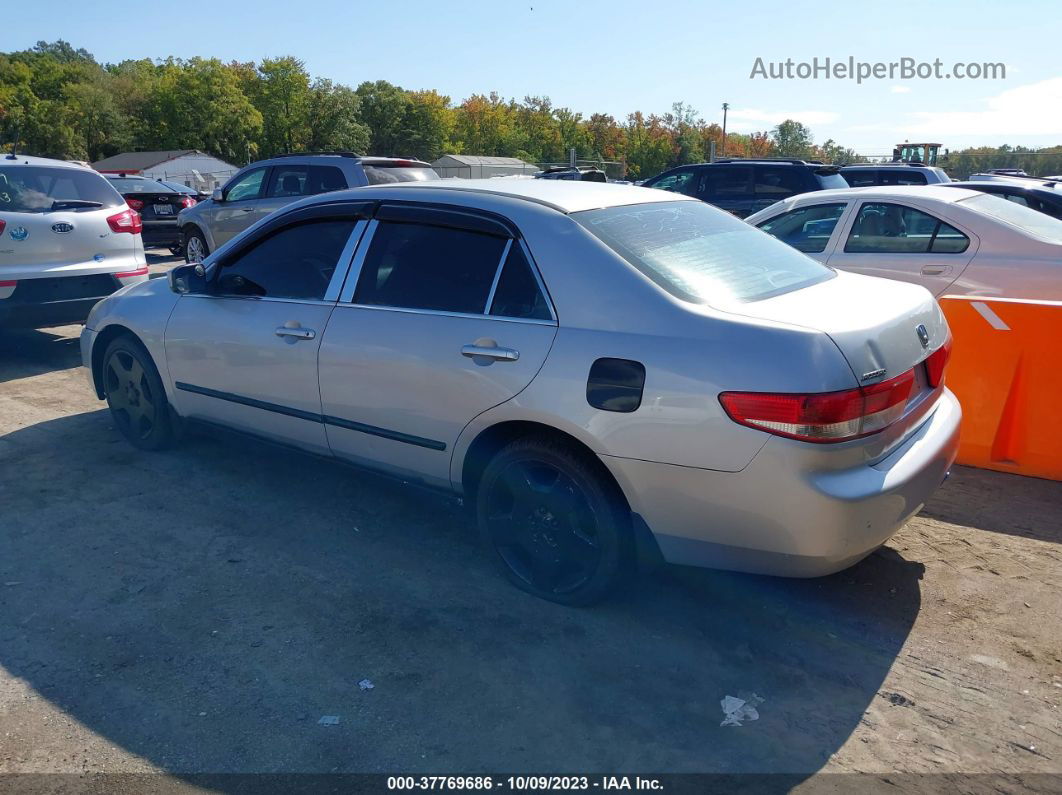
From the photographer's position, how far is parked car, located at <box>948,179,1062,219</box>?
345 inches

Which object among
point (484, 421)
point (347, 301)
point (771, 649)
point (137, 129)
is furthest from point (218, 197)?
point (137, 129)

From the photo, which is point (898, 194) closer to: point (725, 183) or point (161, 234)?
point (725, 183)

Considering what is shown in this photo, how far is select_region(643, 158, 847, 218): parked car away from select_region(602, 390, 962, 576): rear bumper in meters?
9.84

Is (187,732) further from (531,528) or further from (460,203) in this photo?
(460,203)

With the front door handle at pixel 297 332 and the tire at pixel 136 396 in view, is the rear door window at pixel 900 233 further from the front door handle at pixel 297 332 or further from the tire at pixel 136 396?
the tire at pixel 136 396

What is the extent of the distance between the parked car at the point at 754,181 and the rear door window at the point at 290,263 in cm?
919

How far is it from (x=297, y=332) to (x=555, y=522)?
A: 5.67 ft

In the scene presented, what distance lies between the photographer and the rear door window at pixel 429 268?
384 centimetres

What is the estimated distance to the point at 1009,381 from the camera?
5.27m

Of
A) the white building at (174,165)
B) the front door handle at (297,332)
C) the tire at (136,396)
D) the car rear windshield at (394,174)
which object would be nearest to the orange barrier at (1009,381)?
the front door handle at (297,332)

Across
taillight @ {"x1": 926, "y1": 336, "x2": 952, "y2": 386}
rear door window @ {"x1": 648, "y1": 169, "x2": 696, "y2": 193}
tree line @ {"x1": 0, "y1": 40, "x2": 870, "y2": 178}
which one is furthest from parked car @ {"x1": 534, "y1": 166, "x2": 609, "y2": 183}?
tree line @ {"x1": 0, "y1": 40, "x2": 870, "y2": 178}

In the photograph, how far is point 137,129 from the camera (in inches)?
2817

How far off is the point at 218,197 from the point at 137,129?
6858 centimetres

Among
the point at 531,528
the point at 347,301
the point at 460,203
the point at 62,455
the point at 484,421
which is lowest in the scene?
the point at 62,455
